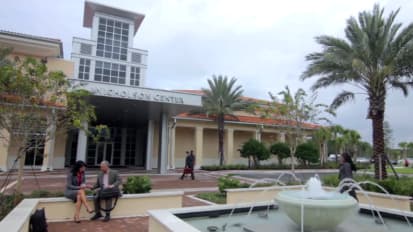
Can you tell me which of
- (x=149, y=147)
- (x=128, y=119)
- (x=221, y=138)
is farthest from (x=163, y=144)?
(x=221, y=138)

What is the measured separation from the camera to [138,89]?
16203mm

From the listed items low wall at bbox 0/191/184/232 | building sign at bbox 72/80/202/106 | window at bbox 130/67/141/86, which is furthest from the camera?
window at bbox 130/67/141/86

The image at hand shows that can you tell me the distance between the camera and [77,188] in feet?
24.2

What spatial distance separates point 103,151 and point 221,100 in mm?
13329

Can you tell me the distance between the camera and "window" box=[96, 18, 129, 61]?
34.5m

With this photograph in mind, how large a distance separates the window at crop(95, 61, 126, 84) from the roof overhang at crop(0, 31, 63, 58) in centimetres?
1101

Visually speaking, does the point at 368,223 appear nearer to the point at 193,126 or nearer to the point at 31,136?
the point at 31,136

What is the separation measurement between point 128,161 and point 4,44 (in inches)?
626

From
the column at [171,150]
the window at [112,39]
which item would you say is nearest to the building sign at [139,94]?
the column at [171,150]

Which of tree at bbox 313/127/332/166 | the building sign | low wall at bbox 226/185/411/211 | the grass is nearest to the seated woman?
the grass

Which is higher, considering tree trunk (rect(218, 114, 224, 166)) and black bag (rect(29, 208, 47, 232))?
tree trunk (rect(218, 114, 224, 166))

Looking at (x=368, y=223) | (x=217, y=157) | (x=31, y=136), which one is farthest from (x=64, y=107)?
(x=217, y=157)

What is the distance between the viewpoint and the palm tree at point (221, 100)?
2761cm

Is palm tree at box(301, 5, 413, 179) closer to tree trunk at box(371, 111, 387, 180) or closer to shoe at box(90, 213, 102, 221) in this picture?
tree trunk at box(371, 111, 387, 180)
